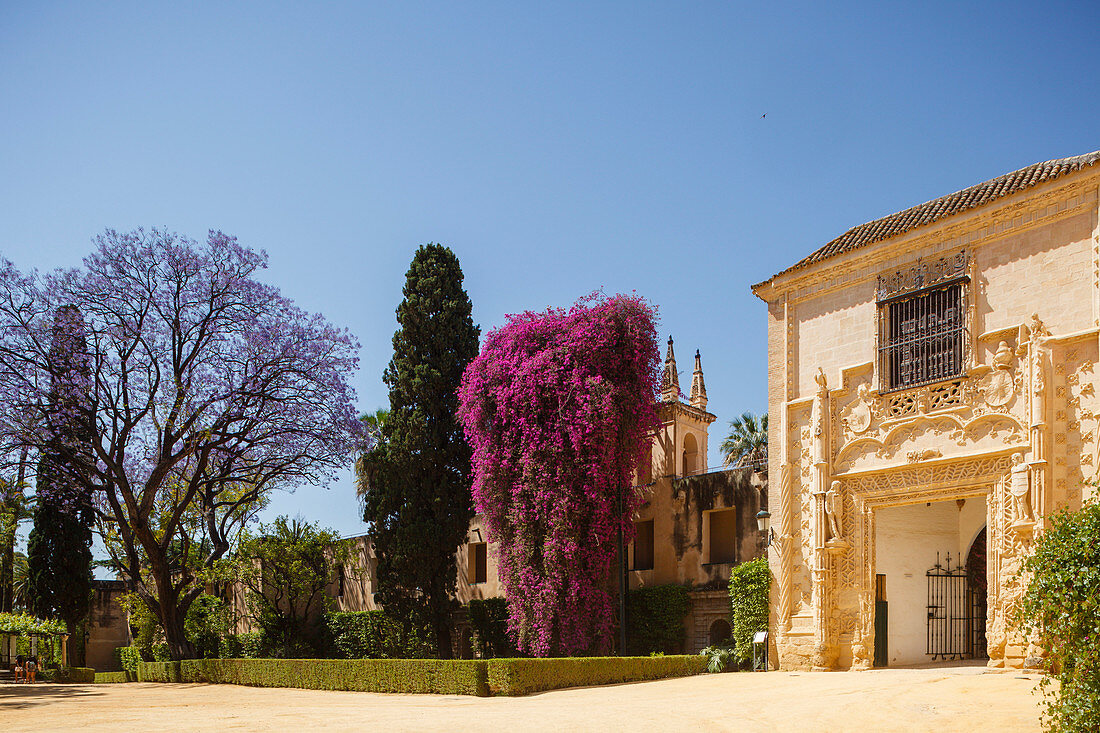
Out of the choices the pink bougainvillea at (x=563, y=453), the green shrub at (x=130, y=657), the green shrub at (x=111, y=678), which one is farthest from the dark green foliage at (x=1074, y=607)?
the green shrub at (x=130, y=657)

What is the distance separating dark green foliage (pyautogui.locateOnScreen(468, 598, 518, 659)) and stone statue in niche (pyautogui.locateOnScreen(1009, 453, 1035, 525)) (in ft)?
48.5

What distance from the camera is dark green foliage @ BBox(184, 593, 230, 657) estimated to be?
34.3 meters

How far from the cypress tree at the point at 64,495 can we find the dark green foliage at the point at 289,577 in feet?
16.1

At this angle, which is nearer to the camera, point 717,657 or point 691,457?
point 717,657

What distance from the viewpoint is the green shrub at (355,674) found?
56.7 feet

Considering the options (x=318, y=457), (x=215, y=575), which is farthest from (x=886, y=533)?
(x=215, y=575)

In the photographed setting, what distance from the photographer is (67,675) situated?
2995cm

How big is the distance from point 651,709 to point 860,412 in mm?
8145

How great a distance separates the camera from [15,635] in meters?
28.9

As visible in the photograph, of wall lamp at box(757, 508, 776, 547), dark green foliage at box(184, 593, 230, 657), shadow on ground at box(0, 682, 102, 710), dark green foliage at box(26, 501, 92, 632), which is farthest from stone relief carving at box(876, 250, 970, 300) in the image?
dark green foliage at box(26, 501, 92, 632)

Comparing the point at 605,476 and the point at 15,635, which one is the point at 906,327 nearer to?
the point at 605,476

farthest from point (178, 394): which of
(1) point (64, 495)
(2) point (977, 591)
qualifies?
(2) point (977, 591)

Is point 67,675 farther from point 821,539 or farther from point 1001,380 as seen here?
point 1001,380

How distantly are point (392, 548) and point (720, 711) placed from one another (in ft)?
48.1
